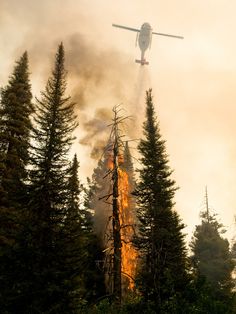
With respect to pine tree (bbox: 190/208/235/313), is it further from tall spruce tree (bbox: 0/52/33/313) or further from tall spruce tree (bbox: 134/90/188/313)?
tall spruce tree (bbox: 0/52/33/313)

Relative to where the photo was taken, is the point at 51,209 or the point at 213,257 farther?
the point at 213,257

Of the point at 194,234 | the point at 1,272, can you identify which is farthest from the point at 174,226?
the point at 194,234

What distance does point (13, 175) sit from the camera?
22.6 metres

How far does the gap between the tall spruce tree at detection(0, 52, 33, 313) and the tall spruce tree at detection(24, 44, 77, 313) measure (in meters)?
0.68

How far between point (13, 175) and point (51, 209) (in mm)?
4392

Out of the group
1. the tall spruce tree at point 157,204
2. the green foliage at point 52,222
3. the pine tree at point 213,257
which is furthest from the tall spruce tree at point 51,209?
the pine tree at point 213,257

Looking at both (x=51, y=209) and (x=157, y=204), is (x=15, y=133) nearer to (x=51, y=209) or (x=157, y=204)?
(x=51, y=209)

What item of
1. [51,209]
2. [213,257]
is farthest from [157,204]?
[213,257]

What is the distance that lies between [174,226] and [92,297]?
13.1 meters

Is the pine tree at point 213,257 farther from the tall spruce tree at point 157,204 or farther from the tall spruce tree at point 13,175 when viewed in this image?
the tall spruce tree at point 13,175

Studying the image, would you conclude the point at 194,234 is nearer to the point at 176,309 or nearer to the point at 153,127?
the point at 153,127

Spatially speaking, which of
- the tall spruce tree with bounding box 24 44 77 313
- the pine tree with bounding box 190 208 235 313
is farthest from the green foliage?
the pine tree with bounding box 190 208 235 313

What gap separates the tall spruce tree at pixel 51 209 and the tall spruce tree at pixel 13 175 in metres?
0.68

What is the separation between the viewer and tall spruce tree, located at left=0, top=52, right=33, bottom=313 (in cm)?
1744
